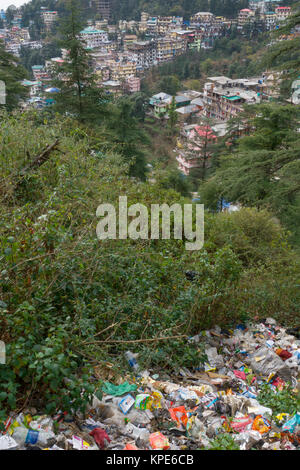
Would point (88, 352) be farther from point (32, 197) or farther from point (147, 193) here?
point (147, 193)

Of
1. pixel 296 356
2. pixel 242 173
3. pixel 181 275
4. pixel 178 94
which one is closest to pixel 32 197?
pixel 181 275

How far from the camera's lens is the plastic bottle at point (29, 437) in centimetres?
203

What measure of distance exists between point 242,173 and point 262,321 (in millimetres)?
3837

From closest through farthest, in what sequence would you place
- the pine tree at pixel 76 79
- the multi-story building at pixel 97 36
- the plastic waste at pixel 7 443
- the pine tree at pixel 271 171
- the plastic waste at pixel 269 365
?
the plastic waste at pixel 7 443, the plastic waste at pixel 269 365, the pine tree at pixel 271 171, the pine tree at pixel 76 79, the multi-story building at pixel 97 36

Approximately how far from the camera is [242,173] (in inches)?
294

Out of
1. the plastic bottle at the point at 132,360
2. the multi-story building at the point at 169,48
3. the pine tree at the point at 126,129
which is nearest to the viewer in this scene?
the plastic bottle at the point at 132,360

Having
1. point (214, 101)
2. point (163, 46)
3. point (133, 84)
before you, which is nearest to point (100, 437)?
point (214, 101)

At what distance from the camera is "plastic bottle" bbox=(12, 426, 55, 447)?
2.03 m

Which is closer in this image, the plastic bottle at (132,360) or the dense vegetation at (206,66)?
the plastic bottle at (132,360)

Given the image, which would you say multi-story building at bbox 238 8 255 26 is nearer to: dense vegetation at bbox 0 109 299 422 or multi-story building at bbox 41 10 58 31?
multi-story building at bbox 41 10 58 31

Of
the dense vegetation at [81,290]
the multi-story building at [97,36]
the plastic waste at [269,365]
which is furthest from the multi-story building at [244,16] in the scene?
the plastic waste at [269,365]

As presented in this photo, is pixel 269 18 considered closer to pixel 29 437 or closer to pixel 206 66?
pixel 206 66

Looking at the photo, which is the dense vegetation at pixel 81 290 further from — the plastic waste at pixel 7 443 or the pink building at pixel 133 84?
the pink building at pixel 133 84

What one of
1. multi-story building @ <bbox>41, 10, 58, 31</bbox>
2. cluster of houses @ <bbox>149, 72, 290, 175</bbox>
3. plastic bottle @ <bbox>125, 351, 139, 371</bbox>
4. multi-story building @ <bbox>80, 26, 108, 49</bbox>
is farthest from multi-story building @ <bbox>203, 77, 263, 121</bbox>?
multi-story building @ <bbox>41, 10, 58, 31</bbox>
